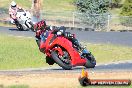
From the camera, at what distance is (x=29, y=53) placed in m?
27.1

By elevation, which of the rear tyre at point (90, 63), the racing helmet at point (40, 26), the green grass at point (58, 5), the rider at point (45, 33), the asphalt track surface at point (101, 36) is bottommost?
the green grass at point (58, 5)

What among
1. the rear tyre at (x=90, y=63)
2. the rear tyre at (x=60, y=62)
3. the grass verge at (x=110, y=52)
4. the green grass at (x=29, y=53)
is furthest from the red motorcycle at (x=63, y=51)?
the grass verge at (x=110, y=52)

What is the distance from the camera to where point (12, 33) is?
114ft

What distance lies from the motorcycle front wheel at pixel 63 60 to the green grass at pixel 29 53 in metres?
5.47

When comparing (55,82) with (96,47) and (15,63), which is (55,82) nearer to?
(15,63)

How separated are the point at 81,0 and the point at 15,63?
20.8 metres

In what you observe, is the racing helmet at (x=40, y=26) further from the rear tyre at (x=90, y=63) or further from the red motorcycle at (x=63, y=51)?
the rear tyre at (x=90, y=63)

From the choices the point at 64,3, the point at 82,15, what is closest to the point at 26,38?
the point at 82,15

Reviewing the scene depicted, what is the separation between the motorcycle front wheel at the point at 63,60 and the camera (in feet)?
Answer: 61.2

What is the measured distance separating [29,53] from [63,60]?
8.58 meters

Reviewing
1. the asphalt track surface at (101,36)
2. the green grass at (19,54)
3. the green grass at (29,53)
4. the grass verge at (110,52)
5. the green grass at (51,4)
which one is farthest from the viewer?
the green grass at (51,4)

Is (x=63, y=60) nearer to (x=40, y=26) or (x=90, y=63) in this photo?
(x=90, y=63)

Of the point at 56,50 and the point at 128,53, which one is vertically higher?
the point at 56,50

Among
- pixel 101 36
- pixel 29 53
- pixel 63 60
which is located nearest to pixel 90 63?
pixel 63 60
